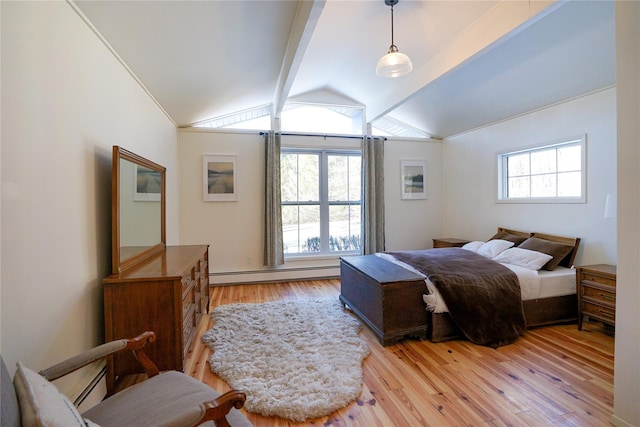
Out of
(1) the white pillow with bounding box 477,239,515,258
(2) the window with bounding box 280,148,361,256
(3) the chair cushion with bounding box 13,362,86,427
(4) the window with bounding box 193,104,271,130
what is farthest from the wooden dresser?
(1) the white pillow with bounding box 477,239,515,258

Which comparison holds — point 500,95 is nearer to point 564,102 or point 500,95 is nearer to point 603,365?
point 564,102

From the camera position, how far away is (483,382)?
78.4 inches

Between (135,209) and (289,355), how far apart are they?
165 cm

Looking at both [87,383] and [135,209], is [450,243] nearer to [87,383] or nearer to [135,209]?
[135,209]

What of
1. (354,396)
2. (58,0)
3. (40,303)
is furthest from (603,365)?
(58,0)

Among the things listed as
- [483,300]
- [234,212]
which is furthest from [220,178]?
[483,300]

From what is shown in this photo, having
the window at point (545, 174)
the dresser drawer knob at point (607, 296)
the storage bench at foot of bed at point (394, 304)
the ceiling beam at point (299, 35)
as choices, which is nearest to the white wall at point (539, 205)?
the window at point (545, 174)

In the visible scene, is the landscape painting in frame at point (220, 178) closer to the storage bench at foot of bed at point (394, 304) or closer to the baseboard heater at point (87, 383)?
the storage bench at foot of bed at point (394, 304)

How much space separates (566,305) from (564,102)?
2.23m

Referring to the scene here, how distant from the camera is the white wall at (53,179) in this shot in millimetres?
1183

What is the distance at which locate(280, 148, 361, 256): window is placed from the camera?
4.75 m

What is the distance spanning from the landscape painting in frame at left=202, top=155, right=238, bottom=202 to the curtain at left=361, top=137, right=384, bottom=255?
2.06 metres

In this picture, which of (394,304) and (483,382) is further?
(394,304)

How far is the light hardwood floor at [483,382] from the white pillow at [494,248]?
0.95 m
